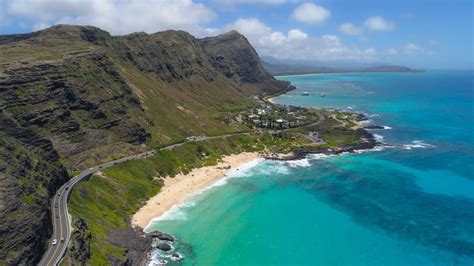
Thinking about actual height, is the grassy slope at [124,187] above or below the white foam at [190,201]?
above

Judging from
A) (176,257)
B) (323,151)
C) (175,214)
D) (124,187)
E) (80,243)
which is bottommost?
(176,257)

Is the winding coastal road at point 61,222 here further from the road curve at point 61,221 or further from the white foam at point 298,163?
the white foam at point 298,163

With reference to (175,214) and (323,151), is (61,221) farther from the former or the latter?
(323,151)

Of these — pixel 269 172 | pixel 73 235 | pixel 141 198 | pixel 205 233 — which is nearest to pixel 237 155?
pixel 269 172

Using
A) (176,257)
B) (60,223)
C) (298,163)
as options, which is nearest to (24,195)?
(60,223)

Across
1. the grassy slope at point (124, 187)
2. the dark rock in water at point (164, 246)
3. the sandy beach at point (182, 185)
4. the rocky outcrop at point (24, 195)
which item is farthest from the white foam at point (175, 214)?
the rocky outcrop at point (24, 195)

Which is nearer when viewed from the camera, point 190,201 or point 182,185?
point 190,201

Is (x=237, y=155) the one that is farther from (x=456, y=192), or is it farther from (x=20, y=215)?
(x=20, y=215)
